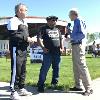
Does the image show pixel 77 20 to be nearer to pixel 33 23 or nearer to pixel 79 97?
pixel 79 97

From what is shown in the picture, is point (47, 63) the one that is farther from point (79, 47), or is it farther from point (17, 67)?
point (17, 67)

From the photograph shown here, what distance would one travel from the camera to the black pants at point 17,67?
882cm

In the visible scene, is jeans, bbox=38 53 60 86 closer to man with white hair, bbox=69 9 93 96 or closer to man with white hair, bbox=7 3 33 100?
man with white hair, bbox=69 9 93 96

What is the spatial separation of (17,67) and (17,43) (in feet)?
1.67

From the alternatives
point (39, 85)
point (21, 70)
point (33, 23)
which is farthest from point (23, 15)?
point (33, 23)

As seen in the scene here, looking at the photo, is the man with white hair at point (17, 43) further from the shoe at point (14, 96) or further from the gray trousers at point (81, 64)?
the gray trousers at point (81, 64)

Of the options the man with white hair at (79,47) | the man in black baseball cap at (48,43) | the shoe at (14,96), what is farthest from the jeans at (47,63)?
the shoe at (14,96)

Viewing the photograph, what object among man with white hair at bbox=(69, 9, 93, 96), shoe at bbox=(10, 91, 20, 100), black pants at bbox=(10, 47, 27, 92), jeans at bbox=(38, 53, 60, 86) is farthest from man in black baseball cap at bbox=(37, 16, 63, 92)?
shoe at bbox=(10, 91, 20, 100)

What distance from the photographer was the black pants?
28.9 ft

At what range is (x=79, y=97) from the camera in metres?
9.15

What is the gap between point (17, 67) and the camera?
891cm

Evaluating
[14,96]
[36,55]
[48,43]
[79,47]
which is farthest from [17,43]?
[36,55]

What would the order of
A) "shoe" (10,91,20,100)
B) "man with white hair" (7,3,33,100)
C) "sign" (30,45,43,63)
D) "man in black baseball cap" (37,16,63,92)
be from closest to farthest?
"shoe" (10,91,20,100) → "man with white hair" (7,3,33,100) → "man in black baseball cap" (37,16,63,92) → "sign" (30,45,43,63)

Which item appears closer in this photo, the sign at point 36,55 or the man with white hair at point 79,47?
the man with white hair at point 79,47
